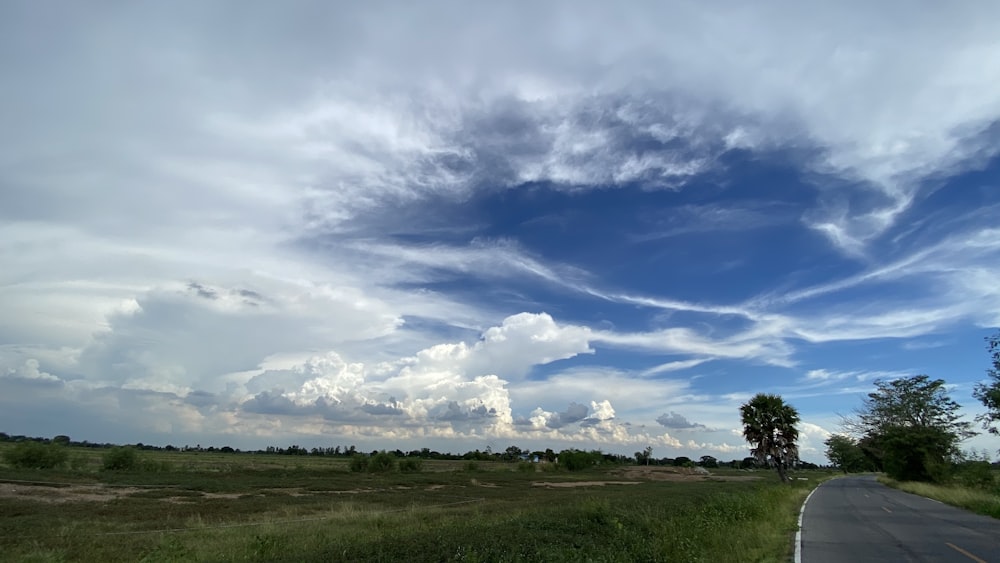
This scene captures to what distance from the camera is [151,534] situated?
760 inches

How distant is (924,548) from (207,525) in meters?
24.1

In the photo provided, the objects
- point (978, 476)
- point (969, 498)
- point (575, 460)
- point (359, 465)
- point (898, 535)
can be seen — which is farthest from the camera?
point (575, 460)

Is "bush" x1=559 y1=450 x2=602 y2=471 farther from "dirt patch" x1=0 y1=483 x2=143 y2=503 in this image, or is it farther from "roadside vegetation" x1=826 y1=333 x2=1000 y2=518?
"dirt patch" x1=0 y1=483 x2=143 y2=503

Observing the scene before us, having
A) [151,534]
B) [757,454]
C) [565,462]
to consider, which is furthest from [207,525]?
[565,462]

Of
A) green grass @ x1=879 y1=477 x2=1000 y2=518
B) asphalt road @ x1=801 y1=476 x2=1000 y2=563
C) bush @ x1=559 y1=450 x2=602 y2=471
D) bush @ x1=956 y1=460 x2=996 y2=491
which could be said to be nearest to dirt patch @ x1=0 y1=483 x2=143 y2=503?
asphalt road @ x1=801 y1=476 x2=1000 y2=563

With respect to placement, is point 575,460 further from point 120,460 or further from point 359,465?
point 120,460

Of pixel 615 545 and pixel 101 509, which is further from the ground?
pixel 615 545

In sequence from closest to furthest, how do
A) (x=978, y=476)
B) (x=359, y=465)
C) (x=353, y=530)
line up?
1. (x=353, y=530)
2. (x=978, y=476)
3. (x=359, y=465)

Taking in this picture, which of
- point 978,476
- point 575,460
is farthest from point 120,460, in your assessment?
point 978,476

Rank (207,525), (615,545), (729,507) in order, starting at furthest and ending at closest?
(207,525)
(729,507)
(615,545)

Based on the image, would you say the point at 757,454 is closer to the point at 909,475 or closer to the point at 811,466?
the point at 909,475

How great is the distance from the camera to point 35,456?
5988 centimetres

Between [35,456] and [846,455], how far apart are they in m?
171

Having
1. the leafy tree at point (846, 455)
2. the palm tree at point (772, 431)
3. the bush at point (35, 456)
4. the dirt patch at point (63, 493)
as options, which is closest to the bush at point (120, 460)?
the bush at point (35, 456)
